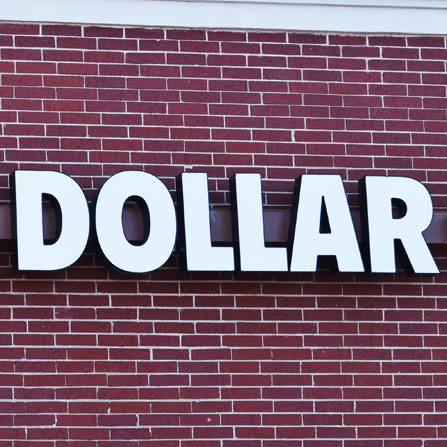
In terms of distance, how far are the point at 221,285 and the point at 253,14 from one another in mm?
2075

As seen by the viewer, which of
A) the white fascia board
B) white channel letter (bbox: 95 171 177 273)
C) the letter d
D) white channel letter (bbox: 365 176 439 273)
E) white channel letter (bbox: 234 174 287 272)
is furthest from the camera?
the white fascia board

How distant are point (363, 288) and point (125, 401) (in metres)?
1.93

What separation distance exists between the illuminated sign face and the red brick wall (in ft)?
0.73

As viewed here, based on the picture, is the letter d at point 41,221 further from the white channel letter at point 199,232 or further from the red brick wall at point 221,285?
the white channel letter at point 199,232

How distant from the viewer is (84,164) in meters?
9.87

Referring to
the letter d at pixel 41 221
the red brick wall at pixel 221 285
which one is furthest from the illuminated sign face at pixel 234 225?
the red brick wall at pixel 221 285

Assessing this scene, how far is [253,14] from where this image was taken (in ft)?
33.8

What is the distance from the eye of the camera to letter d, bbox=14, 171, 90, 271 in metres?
9.43

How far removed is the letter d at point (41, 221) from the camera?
30.9ft

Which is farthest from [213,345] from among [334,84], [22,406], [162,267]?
[334,84]

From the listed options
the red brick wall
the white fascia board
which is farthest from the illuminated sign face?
the white fascia board

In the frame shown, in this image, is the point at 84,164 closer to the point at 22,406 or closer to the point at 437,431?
the point at 22,406

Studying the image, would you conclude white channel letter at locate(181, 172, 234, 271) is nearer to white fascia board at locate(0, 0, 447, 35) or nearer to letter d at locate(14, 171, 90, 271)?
letter d at locate(14, 171, 90, 271)

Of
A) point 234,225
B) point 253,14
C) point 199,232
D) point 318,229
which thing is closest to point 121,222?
point 199,232
